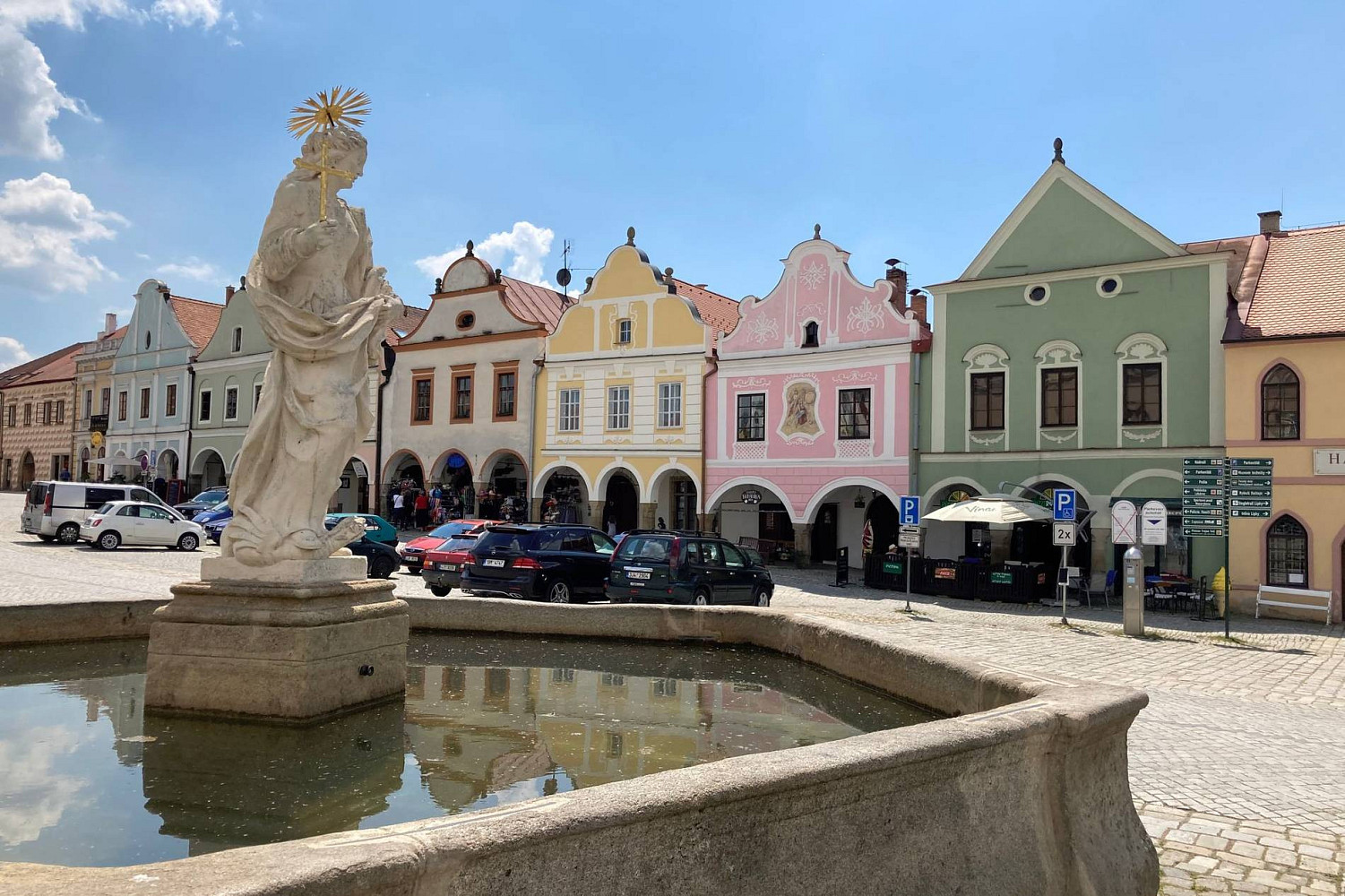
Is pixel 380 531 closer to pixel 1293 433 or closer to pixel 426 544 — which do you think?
pixel 426 544

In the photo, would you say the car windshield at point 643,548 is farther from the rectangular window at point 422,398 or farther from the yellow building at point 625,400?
the rectangular window at point 422,398

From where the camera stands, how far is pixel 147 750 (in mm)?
5094

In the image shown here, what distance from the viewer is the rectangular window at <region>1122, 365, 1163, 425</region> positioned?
24625 millimetres

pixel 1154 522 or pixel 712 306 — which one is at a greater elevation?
pixel 712 306

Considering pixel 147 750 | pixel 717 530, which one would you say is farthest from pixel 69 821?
pixel 717 530

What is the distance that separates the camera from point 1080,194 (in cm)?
2608

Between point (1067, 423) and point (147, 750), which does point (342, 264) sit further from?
point (1067, 423)

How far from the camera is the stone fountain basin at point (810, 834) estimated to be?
7.87 feet

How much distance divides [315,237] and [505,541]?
34.3 feet

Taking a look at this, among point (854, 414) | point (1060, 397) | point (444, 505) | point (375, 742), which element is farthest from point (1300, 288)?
point (444, 505)

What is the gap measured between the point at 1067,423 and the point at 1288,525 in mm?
5442

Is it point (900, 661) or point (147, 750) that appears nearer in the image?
point (147, 750)

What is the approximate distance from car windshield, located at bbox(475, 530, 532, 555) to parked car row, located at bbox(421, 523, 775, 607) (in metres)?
0.01

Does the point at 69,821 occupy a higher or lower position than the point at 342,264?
lower
